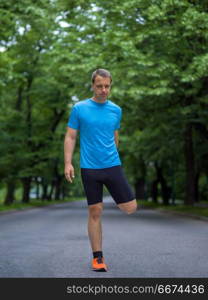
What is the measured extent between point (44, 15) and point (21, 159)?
635 inches

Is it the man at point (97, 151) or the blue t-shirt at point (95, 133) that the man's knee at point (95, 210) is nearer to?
the man at point (97, 151)

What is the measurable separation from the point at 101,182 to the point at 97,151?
36cm

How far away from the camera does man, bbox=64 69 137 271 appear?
20.5ft

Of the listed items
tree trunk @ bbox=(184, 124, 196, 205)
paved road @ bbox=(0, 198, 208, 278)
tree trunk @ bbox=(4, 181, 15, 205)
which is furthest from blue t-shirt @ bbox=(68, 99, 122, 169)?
tree trunk @ bbox=(4, 181, 15, 205)

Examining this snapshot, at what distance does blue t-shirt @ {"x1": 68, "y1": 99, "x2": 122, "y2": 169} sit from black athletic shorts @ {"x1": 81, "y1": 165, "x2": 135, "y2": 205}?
6 centimetres

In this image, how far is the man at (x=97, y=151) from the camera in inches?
246

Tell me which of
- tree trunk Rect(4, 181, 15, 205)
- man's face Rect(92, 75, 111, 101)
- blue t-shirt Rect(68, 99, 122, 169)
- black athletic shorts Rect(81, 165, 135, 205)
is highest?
man's face Rect(92, 75, 111, 101)

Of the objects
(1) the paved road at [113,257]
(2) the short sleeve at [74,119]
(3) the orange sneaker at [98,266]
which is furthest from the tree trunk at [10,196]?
(2) the short sleeve at [74,119]

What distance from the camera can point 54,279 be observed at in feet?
19.1

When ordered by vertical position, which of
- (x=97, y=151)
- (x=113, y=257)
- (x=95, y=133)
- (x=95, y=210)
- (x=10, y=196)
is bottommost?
(x=10, y=196)

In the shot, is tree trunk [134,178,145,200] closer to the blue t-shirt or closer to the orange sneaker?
the orange sneaker

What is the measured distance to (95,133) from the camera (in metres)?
6.25

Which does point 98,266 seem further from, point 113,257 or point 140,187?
point 140,187

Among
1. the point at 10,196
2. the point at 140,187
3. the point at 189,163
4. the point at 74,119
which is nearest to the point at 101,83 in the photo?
the point at 74,119
